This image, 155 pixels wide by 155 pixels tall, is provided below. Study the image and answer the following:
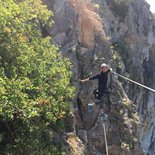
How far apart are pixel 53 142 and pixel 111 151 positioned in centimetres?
557

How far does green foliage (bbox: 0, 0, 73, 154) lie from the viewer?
1433cm

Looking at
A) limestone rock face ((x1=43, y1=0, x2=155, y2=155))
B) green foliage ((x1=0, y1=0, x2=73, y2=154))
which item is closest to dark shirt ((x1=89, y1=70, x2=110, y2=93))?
green foliage ((x1=0, y1=0, x2=73, y2=154))

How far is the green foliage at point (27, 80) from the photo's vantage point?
1433 centimetres

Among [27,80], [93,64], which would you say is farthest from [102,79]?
[27,80]

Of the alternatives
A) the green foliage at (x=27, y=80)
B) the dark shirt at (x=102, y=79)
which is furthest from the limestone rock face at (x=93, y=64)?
the green foliage at (x=27, y=80)

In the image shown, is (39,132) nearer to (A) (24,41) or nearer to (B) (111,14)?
(A) (24,41)

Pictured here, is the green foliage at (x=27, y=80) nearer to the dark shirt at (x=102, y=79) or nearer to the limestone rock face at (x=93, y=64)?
the dark shirt at (x=102, y=79)

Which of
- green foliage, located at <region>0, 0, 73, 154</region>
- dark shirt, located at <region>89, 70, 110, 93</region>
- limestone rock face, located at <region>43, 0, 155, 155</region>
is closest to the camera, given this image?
green foliage, located at <region>0, 0, 73, 154</region>

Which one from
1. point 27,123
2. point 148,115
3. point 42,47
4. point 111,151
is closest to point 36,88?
point 27,123

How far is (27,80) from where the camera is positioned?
1409 cm

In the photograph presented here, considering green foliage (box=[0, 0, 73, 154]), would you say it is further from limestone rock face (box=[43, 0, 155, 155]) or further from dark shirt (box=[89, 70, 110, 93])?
limestone rock face (box=[43, 0, 155, 155])

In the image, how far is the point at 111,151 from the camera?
21.8m

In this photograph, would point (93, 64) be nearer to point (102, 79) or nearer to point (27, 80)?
point (102, 79)

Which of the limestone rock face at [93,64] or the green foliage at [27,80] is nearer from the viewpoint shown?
the green foliage at [27,80]
